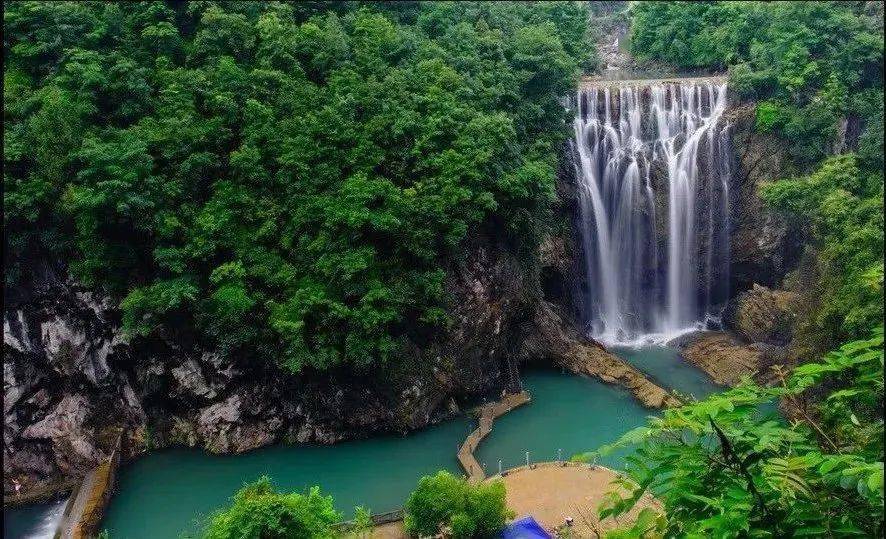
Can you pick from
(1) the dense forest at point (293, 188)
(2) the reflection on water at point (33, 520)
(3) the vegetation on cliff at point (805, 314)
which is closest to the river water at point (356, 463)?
(2) the reflection on water at point (33, 520)

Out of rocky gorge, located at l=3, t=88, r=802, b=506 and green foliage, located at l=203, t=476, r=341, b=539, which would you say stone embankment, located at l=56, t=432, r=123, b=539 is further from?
green foliage, located at l=203, t=476, r=341, b=539

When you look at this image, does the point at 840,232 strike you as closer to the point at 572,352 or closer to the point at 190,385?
the point at 572,352

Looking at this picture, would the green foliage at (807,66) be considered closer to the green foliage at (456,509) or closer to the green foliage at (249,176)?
the green foliage at (249,176)

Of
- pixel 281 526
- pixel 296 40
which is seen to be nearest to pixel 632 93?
pixel 296 40

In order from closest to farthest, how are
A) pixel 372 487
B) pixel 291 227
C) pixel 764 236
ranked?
pixel 372 487, pixel 291 227, pixel 764 236

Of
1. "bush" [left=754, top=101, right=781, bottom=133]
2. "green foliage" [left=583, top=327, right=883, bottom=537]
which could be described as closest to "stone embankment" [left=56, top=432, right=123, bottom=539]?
"green foliage" [left=583, top=327, right=883, bottom=537]

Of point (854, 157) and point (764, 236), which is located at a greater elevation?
point (854, 157)

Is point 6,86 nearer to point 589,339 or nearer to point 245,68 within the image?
point 245,68
